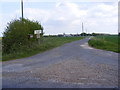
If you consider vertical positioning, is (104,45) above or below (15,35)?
below

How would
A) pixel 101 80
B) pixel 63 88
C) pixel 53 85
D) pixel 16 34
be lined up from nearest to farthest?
pixel 63 88
pixel 53 85
pixel 101 80
pixel 16 34

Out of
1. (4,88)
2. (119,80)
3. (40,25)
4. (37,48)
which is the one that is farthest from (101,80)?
(40,25)

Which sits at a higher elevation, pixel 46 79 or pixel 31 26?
pixel 31 26

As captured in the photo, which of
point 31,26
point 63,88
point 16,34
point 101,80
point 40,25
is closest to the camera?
point 63,88

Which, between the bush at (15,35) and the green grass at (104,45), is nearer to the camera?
the bush at (15,35)

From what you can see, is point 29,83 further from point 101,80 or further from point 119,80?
point 119,80

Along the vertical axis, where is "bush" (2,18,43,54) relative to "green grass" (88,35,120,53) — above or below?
above

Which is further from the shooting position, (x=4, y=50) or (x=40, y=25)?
(x=40, y=25)

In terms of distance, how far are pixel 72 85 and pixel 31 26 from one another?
66.1 ft

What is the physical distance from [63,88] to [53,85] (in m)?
0.55

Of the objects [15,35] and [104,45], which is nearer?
[15,35]

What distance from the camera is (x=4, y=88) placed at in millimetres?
6754

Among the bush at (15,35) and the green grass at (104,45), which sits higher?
the bush at (15,35)

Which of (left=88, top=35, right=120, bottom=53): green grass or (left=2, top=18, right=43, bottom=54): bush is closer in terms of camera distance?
(left=2, top=18, right=43, bottom=54): bush
